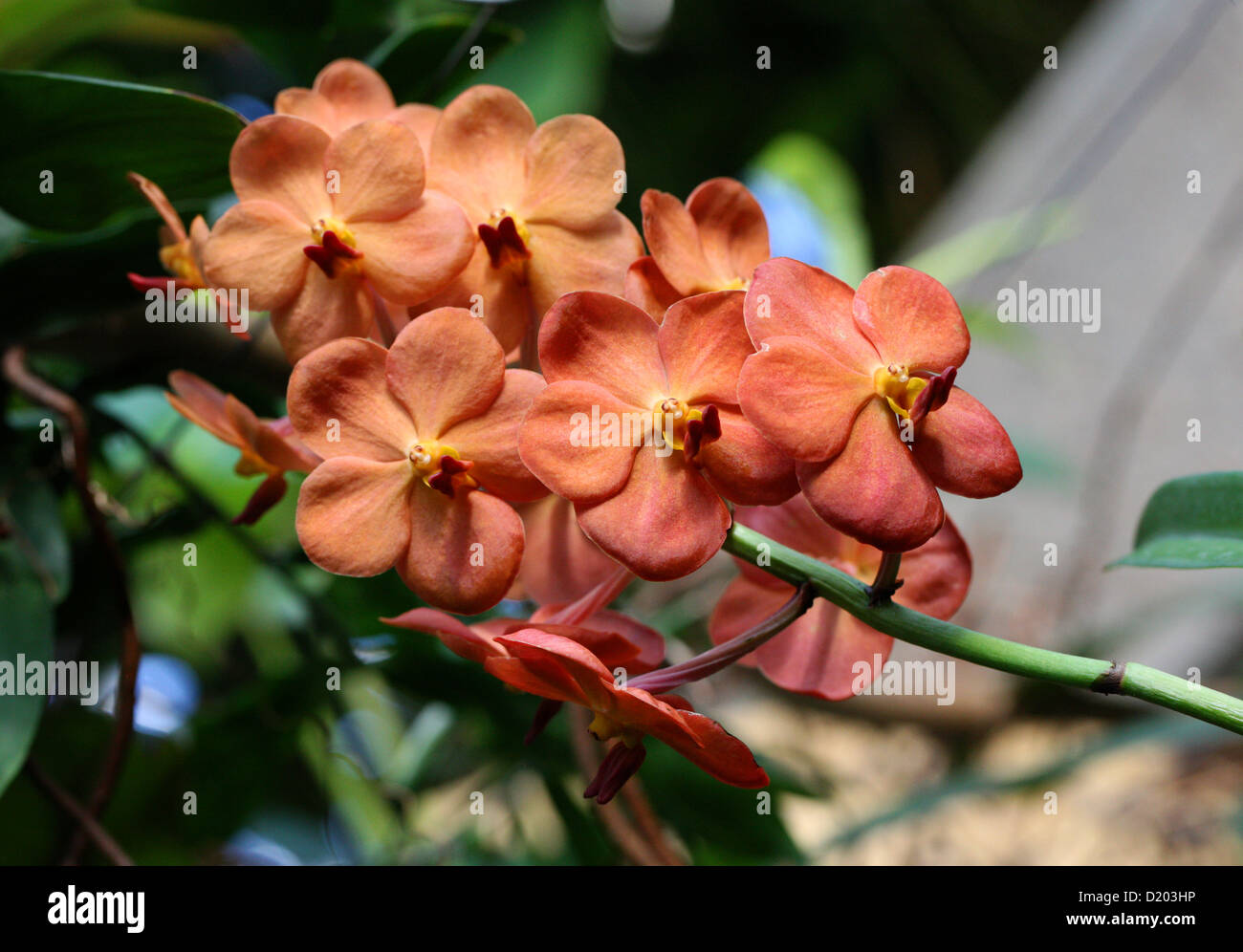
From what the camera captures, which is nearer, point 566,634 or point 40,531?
point 566,634

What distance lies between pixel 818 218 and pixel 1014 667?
133 centimetres

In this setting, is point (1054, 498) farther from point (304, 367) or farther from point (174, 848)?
point (304, 367)

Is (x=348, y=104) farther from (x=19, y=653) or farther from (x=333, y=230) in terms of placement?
(x=19, y=653)

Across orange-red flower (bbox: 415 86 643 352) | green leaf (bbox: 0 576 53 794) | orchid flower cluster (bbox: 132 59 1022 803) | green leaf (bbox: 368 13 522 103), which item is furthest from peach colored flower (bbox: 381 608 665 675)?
green leaf (bbox: 368 13 522 103)

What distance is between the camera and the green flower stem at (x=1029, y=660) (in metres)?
0.28

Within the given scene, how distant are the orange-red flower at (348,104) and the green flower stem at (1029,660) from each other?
252mm

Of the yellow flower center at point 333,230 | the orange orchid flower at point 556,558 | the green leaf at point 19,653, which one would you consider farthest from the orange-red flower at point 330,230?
the green leaf at point 19,653

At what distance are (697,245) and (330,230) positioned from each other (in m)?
0.14

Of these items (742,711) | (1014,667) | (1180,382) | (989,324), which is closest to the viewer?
(1014,667)

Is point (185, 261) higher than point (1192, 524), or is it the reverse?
point (185, 261)

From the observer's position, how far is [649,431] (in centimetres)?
31

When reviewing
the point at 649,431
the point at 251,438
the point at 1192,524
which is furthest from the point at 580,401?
the point at 1192,524
